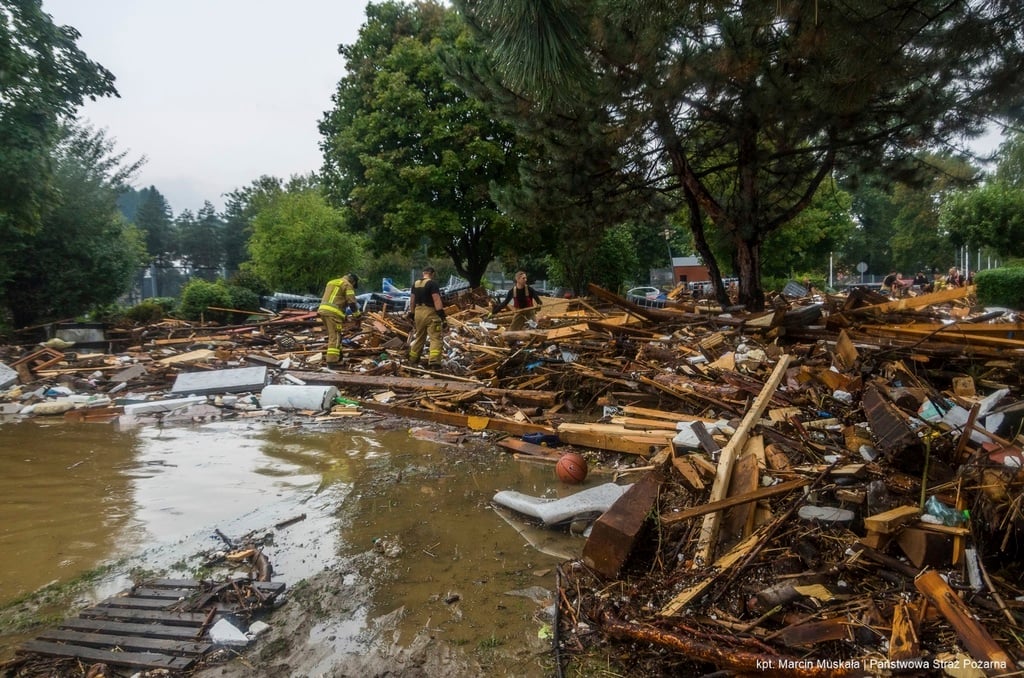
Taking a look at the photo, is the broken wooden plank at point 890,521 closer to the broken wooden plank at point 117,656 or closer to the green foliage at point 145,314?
the broken wooden plank at point 117,656

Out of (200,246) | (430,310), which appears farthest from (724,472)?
Answer: (200,246)

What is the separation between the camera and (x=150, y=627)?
129 inches

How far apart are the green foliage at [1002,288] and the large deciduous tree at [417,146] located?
637 inches

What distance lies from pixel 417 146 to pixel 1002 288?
797 inches

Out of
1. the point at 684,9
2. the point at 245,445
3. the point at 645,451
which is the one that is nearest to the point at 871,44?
the point at 684,9

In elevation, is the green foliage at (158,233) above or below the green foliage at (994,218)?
above

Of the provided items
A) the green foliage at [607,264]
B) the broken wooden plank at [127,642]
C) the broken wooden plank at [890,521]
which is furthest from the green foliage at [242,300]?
the broken wooden plank at [890,521]

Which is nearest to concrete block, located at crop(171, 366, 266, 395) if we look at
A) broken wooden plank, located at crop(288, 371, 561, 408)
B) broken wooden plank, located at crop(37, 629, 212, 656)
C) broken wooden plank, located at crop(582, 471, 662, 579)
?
broken wooden plank, located at crop(288, 371, 561, 408)

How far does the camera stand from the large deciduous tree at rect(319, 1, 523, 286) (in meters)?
20.5

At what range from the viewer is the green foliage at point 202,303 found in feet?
65.0

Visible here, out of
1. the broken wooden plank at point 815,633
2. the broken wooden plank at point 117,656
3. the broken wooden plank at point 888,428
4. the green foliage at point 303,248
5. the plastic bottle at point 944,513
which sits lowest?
the broken wooden plank at point 117,656

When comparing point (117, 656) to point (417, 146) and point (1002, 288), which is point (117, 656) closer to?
point (417, 146)

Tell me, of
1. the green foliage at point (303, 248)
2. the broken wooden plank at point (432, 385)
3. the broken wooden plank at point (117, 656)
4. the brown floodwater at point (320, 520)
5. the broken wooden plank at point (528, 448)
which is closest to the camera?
the broken wooden plank at point (117, 656)

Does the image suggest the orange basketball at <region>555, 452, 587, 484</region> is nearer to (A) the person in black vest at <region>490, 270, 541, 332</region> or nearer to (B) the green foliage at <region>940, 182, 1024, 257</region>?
(A) the person in black vest at <region>490, 270, 541, 332</region>
